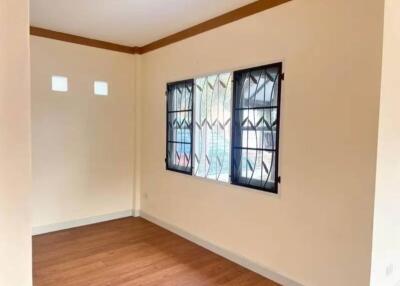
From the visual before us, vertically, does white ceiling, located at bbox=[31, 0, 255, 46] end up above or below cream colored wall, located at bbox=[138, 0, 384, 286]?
above

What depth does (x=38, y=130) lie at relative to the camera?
3.75 metres

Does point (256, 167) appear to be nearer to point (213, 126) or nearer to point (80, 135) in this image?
point (213, 126)

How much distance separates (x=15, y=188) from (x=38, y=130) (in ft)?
9.82

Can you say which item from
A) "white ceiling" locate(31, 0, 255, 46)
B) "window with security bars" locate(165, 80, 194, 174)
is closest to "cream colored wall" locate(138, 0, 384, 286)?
"white ceiling" locate(31, 0, 255, 46)

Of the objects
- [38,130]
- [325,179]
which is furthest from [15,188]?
[38,130]

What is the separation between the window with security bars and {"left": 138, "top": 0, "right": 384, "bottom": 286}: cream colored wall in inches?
19.7

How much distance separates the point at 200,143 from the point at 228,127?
0.54 meters

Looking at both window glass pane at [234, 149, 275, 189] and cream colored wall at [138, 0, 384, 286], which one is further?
window glass pane at [234, 149, 275, 189]

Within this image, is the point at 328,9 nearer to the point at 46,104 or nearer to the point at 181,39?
the point at 181,39

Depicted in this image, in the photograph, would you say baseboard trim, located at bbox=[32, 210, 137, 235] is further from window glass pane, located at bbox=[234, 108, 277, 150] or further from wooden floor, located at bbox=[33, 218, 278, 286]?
window glass pane, located at bbox=[234, 108, 277, 150]

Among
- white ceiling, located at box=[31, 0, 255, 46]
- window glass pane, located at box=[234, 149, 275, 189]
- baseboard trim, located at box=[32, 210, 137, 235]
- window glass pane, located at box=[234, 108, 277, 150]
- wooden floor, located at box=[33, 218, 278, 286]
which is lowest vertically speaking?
wooden floor, located at box=[33, 218, 278, 286]

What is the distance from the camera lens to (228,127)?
317cm

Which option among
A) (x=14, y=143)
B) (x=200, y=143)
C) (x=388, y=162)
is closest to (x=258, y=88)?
(x=200, y=143)

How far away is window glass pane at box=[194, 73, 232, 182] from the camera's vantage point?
3.21 metres
